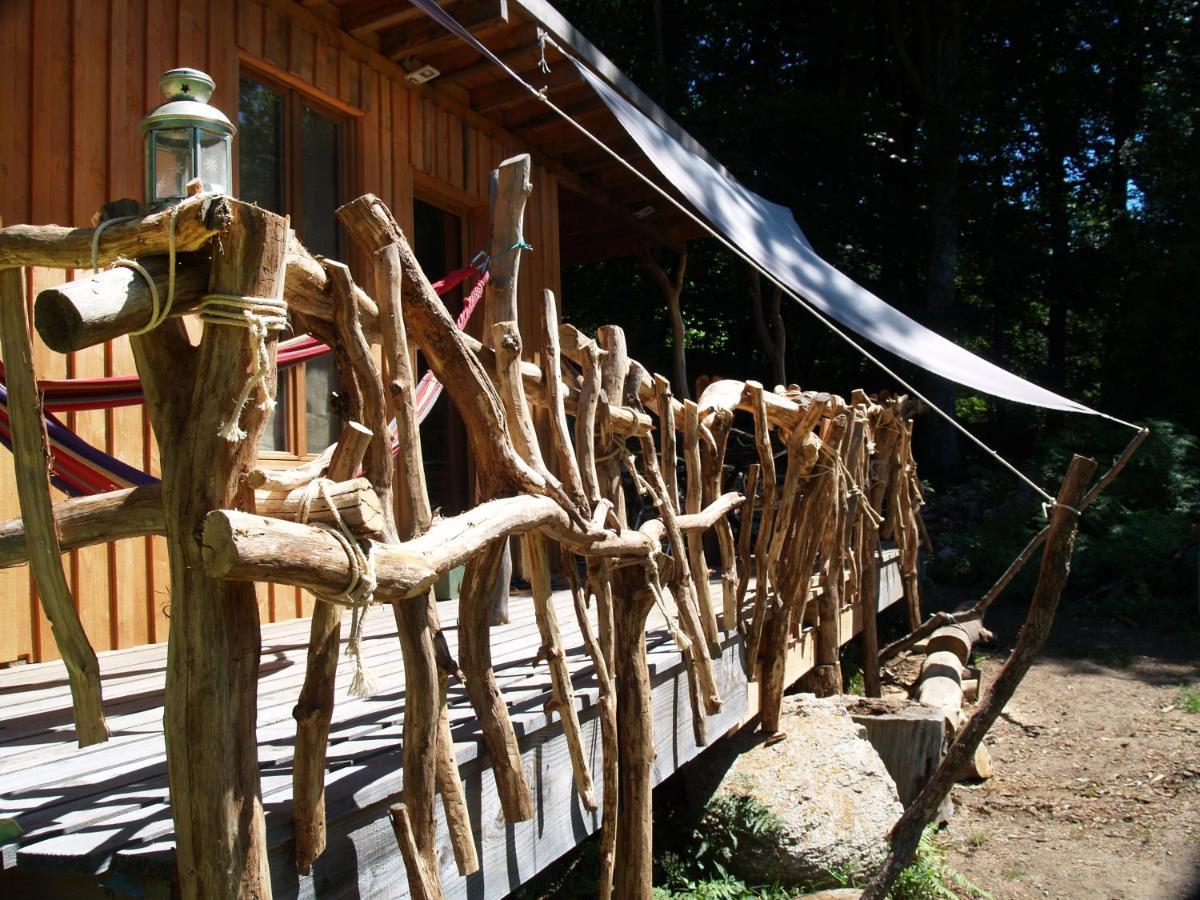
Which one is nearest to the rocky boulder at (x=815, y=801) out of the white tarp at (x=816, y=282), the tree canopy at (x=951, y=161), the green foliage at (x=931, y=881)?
the green foliage at (x=931, y=881)

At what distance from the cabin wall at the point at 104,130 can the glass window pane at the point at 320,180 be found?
19cm

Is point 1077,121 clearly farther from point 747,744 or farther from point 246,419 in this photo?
point 246,419

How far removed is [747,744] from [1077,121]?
1562cm

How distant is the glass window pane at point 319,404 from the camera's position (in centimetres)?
506

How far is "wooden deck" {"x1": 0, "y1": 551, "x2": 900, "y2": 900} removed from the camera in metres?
1.75

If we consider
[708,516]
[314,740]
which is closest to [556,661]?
[314,740]

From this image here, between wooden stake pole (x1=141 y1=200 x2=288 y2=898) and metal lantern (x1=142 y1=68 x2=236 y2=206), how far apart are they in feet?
1.49

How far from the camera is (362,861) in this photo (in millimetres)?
2023

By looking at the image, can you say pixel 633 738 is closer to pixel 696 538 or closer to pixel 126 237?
pixel 696 538

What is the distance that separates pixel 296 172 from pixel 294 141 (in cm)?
15

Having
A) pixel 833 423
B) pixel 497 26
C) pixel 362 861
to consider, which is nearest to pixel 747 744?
pixel 833 423

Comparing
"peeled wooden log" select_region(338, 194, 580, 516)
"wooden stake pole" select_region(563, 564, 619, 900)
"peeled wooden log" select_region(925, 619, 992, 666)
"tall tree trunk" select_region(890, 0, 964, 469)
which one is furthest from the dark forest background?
"peeled wooden log" select_region(338, 194, 580, 516)

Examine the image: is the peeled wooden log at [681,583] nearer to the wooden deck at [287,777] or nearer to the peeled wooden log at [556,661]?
the wooden deck at [287,777]

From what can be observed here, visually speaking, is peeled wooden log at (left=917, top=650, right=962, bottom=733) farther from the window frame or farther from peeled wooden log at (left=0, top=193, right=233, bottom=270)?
peeled wooden log at (left=0, top=193, right=233, bottom=270)
